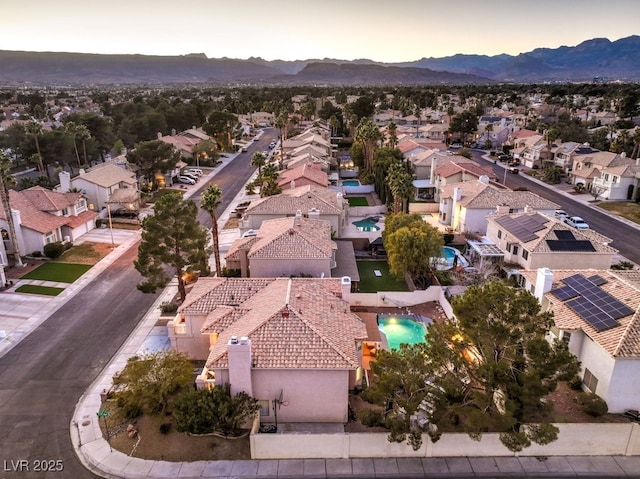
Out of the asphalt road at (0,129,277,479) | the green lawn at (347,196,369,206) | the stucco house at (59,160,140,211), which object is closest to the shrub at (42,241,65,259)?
the asphalt road at (0,129,277,479)

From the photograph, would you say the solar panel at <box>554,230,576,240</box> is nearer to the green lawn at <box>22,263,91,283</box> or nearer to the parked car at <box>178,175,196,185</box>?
the green lawn at <box>22,263,91,283</box>

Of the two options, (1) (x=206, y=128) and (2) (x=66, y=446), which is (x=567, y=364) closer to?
(2) (x=66, y=446)

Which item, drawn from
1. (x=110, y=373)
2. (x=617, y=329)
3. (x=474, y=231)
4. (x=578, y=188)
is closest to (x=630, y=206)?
(x=578, y=188)

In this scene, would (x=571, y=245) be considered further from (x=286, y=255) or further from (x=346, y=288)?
(x=286, y=255)

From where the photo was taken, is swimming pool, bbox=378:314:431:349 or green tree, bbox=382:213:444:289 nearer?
swimming pool, bbox=378:314:431:349

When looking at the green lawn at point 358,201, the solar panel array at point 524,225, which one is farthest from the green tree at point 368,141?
the solar panel array at point 524,225

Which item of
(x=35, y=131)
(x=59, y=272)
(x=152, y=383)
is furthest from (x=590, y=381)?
(x=35, y=131)
